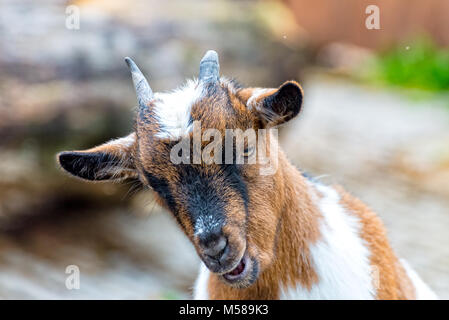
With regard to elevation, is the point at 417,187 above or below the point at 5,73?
below

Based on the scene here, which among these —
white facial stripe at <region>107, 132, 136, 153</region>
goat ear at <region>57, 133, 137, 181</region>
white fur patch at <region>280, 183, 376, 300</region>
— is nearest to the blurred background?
white fur patch at <region>280, 183, 376, 300</region>

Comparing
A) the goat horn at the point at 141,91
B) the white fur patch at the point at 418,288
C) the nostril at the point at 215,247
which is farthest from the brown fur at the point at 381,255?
the goat horn at the point at 141,91

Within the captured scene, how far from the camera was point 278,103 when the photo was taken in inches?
130

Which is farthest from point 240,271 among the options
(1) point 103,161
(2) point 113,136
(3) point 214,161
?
(2) point 113,136

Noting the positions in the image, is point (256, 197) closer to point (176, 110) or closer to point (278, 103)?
point (278, 103)

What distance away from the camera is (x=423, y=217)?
8562mm

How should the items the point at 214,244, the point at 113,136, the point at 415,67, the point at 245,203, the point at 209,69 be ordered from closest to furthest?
the point at 214,244
the point at 245,203
the point at 209,69
the point at 113,136
the point at 415,67

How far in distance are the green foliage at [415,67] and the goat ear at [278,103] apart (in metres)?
11.2

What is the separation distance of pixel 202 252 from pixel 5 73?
5195mm

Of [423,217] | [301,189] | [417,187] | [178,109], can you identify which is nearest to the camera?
[178,109]

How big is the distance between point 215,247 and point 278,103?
0.87 metres

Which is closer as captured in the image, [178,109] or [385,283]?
[178,109]

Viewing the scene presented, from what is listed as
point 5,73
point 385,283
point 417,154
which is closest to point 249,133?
point 385,283
